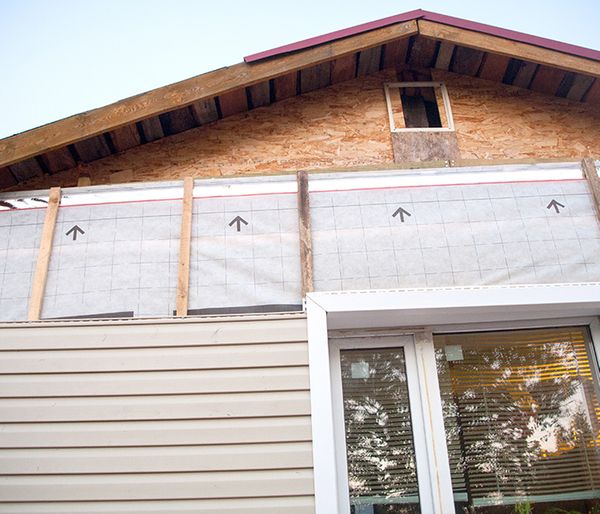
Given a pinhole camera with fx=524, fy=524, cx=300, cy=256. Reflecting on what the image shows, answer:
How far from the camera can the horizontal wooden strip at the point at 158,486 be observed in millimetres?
2824

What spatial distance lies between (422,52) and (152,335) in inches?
136

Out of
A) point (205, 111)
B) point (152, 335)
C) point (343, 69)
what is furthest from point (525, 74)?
point (152, 335)

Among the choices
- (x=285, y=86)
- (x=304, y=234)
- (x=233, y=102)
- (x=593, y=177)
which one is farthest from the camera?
(x=285, y=86)

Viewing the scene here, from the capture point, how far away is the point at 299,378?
121 inches

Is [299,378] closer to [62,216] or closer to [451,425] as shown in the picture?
[451,425]

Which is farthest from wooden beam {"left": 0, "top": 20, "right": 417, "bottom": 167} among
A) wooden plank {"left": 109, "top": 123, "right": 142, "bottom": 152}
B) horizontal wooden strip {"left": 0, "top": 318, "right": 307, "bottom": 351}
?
horizontal wooden strip {"left": 0, "top": 318, "right": 307, "bottom": 351}

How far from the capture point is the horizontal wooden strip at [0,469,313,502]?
9.27 ft

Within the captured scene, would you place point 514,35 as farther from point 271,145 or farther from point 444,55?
point 271,145

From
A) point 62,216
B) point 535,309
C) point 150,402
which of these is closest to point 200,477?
point 150,402

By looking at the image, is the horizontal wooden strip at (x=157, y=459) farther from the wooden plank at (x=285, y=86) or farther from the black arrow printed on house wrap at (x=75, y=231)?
the wooden plank at (x=285, y=86)

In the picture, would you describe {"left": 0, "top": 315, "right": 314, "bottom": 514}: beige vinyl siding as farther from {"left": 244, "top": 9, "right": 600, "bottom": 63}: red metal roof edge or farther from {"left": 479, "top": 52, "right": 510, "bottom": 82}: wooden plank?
{"left": 479, "top": 52, "right": 510, "bottom": 82}: wooden plank

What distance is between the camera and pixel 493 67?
471 cm

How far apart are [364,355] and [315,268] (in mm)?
674

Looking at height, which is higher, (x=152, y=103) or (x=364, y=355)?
(x=152, y=103)
